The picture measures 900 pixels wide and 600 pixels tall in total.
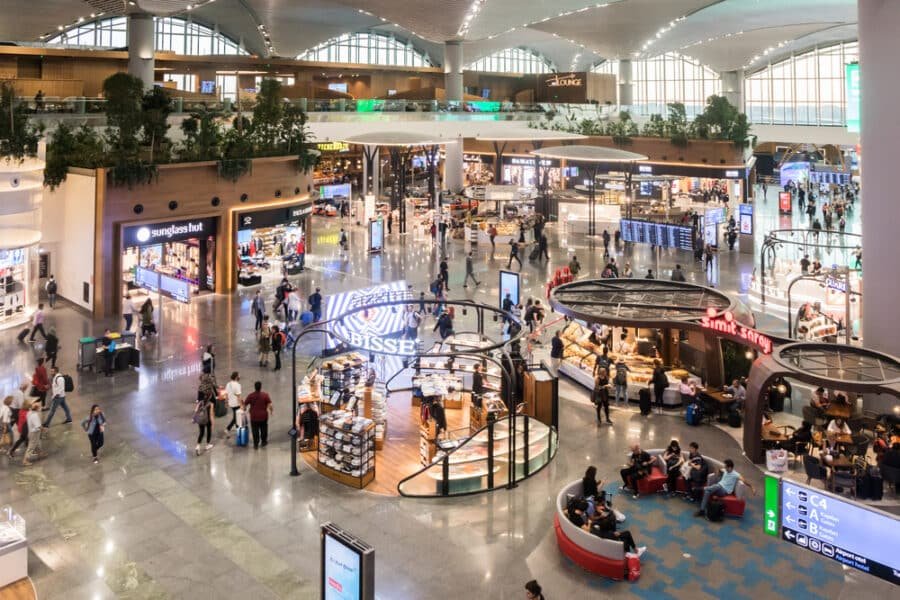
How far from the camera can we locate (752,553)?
30.3 ft

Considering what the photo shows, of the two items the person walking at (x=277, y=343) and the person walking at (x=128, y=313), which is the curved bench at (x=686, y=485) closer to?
the person walking at (x=277, y=343)

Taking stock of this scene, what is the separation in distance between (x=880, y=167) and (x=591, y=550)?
9278 millimetres

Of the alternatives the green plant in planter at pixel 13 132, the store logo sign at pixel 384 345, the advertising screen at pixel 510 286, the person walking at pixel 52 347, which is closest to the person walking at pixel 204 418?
the store logo sign at pixel 384 345

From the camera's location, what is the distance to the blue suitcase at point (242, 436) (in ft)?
40.5

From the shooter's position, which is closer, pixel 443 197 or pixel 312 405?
pixel 312 405

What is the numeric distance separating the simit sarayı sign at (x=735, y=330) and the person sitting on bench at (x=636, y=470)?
351 centimetres

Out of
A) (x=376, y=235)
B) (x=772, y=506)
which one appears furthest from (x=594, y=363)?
(x=376, y=235)

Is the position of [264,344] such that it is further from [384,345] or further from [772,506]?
[772,506]

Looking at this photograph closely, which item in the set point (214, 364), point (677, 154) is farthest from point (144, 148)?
point (677, 154)

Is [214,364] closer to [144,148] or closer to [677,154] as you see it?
[144,148]

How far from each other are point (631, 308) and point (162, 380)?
9918 millimetres

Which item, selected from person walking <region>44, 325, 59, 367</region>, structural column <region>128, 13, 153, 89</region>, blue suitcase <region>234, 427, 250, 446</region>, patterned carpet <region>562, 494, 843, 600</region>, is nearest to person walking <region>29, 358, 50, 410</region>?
person walking <region>44, 325, 59, 367</region>

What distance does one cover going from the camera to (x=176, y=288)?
56.6 ft

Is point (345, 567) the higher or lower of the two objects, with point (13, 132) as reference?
lower
